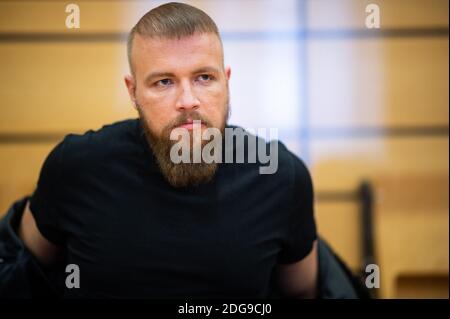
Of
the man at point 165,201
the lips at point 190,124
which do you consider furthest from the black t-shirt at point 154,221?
the lips at point 190,124

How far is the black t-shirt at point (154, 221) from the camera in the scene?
89 cm

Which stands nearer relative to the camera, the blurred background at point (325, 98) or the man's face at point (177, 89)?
the man's face at point (177, 89)

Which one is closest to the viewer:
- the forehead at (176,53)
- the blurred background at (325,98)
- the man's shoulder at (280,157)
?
the forehead at (176,53)

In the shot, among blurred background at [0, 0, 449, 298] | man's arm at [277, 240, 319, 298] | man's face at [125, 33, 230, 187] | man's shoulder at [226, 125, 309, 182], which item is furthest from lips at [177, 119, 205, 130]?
man's arm at [277, 240, 319, 298]

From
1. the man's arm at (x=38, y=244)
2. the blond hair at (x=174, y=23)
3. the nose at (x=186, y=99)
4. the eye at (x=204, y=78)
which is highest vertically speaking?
the blond hair at (x=174, y=23)

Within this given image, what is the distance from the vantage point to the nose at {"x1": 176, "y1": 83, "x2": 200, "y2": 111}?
85 cm

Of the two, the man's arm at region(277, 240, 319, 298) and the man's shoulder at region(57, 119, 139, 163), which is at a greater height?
the man's shoulder at region(57, 119, 139, 163)

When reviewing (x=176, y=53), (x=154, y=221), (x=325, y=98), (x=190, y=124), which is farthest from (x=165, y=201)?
(x=325, y=98)

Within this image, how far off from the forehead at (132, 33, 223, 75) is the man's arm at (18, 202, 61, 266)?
0.39 meters

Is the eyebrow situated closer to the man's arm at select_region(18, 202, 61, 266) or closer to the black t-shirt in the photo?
the black t-shirt

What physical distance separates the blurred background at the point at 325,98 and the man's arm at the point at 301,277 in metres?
0.30

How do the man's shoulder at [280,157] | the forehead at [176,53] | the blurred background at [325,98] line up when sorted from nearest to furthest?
1. the forehead at [176,53]
2. the man's shoulder at [280,157]
3. the blurred background at [325,98]

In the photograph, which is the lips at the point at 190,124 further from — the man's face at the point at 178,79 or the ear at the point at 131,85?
the ear at the point at 131,85

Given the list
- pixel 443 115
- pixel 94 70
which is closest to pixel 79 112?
pixel 94 70
